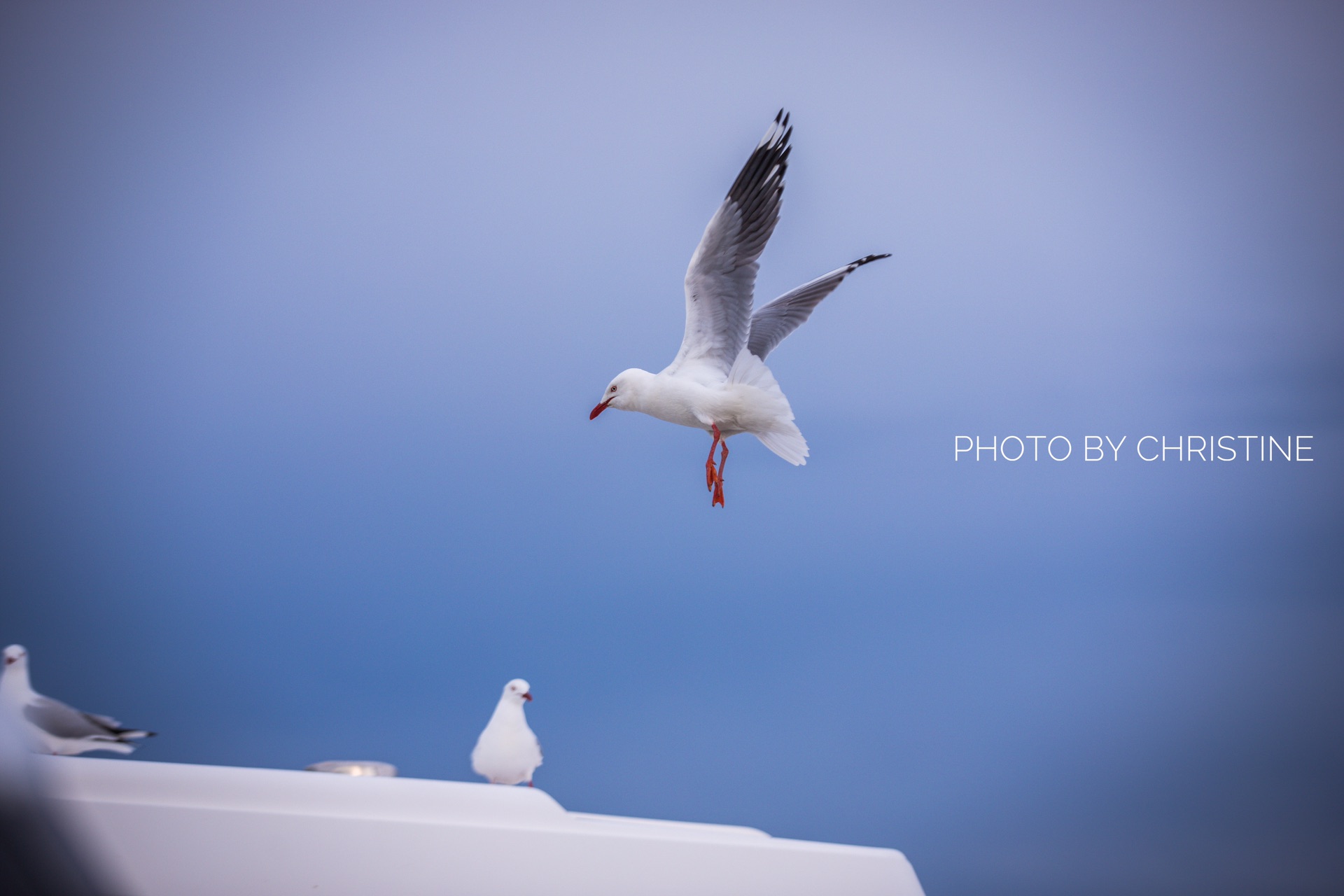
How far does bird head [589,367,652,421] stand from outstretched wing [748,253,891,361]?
1.11 ft

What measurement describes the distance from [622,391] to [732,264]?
1.31 feet

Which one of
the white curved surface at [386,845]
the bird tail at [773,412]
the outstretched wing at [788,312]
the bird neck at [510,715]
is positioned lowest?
the bird neck at [510,715]

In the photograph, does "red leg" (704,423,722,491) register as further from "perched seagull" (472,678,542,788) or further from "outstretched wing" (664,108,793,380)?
"perched seagull" (472,678,542,788)

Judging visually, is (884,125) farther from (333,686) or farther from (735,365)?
(333,686)

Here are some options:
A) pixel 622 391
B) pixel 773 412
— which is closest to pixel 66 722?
pixel 622 391

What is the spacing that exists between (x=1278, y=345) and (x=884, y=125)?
1.30m

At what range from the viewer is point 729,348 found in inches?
95.4

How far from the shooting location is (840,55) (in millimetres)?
3031

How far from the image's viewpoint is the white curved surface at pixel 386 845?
3.01ft

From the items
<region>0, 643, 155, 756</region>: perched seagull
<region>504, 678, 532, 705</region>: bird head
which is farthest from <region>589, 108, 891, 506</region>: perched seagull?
<region>0, 643, 155, 756</region>: perched seagull

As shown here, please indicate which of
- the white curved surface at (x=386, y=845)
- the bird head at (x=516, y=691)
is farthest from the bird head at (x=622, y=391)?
the white curved surface at (x=386, y=845)

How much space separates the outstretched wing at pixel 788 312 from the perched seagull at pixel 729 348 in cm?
5

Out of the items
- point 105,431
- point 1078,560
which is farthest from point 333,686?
point 1078,560

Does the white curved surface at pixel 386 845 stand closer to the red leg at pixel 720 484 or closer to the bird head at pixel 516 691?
the bird head at pixel 516 691
